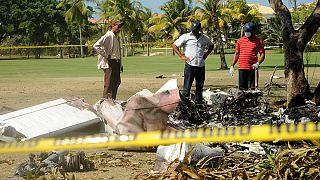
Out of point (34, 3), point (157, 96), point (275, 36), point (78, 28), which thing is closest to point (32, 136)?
point (157, 96)

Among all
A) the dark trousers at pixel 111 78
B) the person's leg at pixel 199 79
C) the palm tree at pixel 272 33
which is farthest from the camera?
the palm tree at pixel 272 33

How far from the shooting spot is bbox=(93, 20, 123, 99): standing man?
33.2 ft

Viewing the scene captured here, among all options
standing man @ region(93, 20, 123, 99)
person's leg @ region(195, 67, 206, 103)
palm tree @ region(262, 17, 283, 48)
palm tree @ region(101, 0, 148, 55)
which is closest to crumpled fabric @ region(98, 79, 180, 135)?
person's leg @ region(195, 67, 206, 103)

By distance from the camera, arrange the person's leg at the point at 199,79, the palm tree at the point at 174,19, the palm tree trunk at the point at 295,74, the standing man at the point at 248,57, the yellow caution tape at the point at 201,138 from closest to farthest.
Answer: the yellow caution tape at the point at 201,138 < the palm tree trunk at the point at 295,74 < the person's leg at the point at 199,79 < the standing man at the point at 248,57 < the palm tree at the point at 174,19

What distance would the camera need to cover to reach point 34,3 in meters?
77.5

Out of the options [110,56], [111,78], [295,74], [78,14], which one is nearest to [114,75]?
[111,78]

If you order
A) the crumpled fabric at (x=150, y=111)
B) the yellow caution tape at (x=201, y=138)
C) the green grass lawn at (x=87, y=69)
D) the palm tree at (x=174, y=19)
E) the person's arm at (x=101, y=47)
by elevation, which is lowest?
the green grass lawn at (x=87, y=69)

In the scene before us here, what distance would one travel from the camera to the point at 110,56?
10227mm

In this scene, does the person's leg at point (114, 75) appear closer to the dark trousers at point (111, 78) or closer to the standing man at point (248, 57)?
the dark trousers at point (111, 78)

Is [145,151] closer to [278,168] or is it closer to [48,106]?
[48,106]

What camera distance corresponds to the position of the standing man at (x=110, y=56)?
10116 millimetres

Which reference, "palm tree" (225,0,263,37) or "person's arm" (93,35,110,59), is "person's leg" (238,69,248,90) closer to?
"person's arm" (93,35,110,59)

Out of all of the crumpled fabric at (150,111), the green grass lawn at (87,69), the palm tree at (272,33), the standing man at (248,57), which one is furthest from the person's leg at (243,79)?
the palm tree at (272,33)

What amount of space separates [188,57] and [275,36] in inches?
1923
